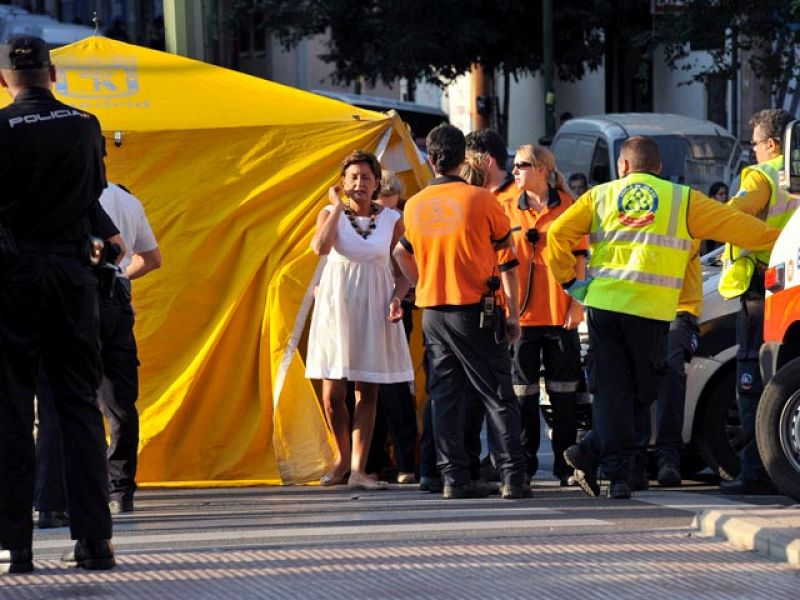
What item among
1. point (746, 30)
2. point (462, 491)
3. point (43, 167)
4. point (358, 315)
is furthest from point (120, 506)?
point (746, 30)

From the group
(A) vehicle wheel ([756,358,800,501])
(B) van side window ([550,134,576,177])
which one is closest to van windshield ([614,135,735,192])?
(B) van side window ([550,134,576,177])

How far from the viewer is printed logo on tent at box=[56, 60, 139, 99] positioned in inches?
411

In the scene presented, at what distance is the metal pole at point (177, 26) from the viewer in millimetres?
12844

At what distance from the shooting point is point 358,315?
1002 cm

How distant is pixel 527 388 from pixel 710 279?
1.24 m

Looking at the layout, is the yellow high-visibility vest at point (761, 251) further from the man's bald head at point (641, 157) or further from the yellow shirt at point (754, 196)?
the man's bald head at point (641, 157)

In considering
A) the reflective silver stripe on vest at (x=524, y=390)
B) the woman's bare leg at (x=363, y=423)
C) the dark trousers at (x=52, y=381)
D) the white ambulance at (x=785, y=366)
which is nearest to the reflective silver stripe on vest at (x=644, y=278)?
the white ambulance at (x=785, y=366)

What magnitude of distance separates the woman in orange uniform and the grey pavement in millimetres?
790

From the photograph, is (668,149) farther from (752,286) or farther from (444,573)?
(444,573)

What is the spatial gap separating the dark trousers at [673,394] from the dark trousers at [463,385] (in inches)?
35.9

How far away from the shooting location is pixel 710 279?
10.3 metres

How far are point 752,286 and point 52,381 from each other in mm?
3914

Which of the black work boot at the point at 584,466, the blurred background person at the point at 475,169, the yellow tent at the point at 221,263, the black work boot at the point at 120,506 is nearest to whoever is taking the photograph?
the black work boot at the point at 120,506

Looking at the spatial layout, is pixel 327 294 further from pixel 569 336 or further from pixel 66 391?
pixel 66 391
